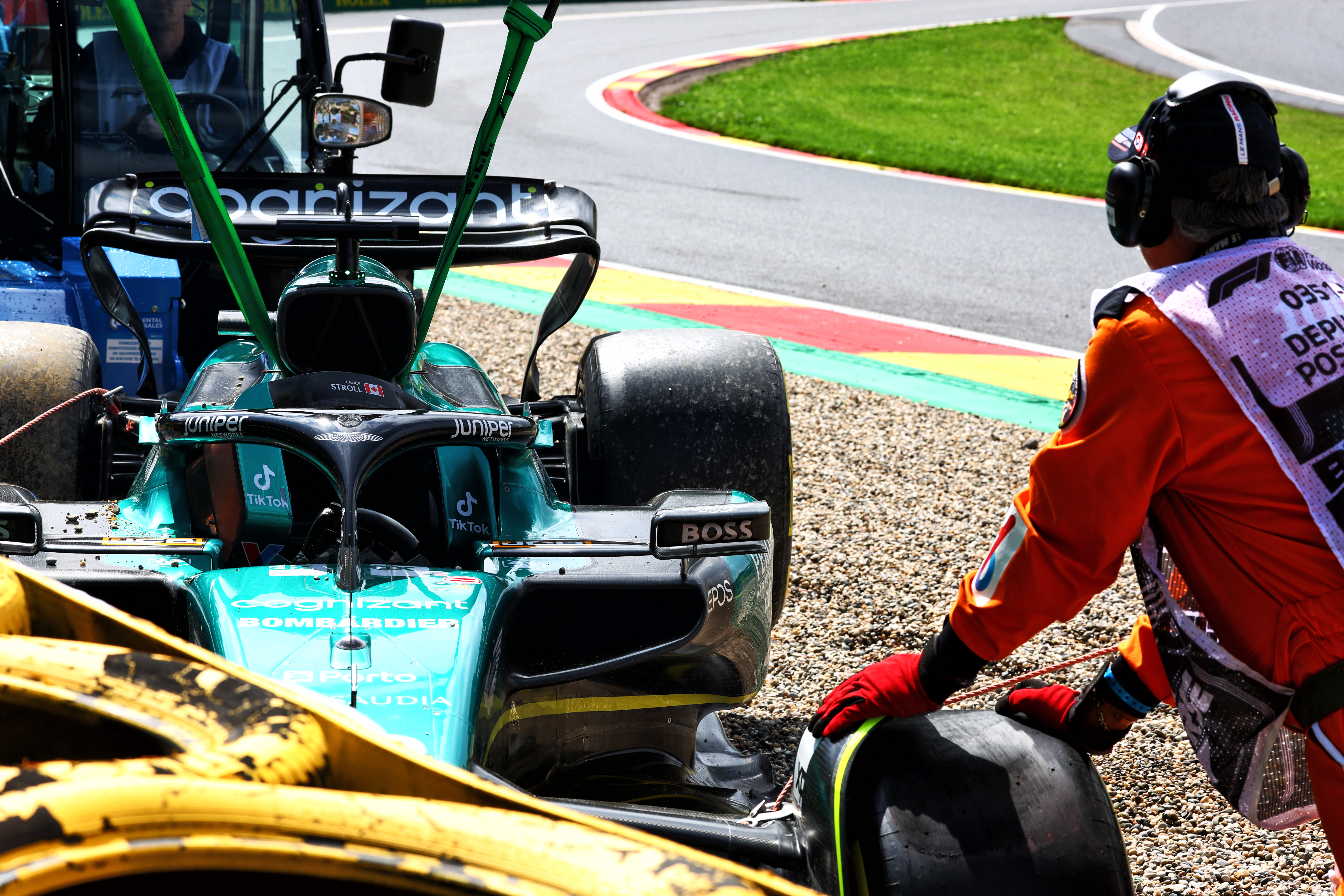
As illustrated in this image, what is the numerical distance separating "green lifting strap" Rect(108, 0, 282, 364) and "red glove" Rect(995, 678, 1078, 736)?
1.82 m

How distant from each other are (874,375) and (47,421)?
4.28m

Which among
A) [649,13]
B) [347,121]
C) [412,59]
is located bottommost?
[649,13]

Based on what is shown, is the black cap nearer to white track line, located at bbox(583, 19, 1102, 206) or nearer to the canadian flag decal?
the canadian flag decal

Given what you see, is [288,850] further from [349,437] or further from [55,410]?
[55,410]

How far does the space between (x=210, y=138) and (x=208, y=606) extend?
3401mm

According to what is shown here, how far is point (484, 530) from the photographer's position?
305 centimetres

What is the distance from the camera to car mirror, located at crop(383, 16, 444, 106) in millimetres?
3709

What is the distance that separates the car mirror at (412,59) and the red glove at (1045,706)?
7.38 feet

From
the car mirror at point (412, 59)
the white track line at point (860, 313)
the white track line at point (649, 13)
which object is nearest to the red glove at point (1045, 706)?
the car mirror at point (412, 59)

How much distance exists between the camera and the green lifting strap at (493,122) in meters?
3.30

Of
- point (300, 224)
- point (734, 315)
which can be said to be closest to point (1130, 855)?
point (300, 224)

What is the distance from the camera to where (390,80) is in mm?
3732

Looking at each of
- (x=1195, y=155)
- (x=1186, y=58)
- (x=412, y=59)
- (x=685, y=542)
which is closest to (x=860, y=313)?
(x=412, y=59)

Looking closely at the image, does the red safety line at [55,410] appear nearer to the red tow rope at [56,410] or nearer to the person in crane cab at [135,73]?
the red tow rope at [56,410]
